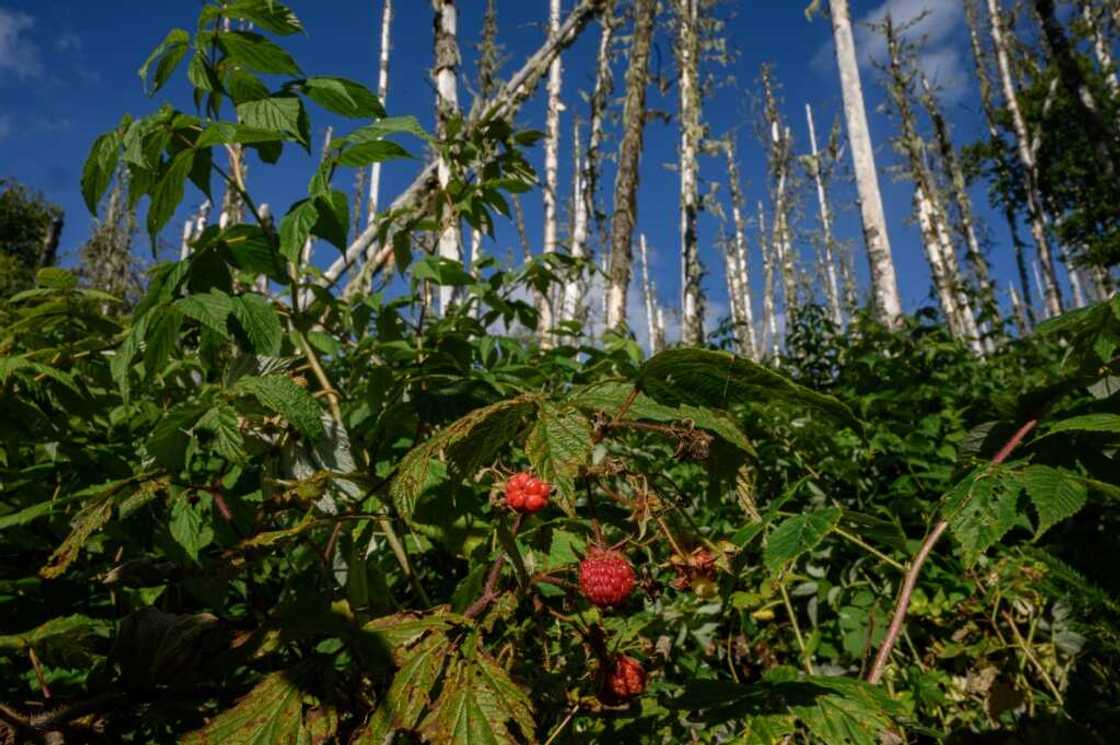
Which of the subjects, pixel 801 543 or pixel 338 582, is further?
pixel 338 582

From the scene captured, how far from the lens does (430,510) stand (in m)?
1.16

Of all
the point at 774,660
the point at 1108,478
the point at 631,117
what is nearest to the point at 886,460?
the point at 774,660

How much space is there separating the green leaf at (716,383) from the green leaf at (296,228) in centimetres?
68

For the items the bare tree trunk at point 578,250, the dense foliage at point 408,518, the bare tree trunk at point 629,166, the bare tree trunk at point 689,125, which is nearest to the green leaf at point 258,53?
the dense foliage at point 408,518

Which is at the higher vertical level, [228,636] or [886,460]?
[886,460]

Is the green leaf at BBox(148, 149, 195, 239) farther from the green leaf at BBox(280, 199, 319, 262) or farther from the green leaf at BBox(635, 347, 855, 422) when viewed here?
the green leaf at BBox(635, 347, 855, 422)

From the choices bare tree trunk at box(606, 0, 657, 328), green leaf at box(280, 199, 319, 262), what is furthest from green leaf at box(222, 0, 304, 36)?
bare tree trunk at box(606, 0, 657, 328)

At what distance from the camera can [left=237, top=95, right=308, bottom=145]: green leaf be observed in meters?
1.12

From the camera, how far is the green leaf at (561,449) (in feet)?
2.24

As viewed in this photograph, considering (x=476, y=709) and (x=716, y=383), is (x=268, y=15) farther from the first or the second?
(x=476, y=709)

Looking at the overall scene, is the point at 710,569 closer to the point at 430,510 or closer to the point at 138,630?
the point at 430,510

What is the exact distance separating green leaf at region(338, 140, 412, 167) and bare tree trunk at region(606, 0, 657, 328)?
5708 millimetres

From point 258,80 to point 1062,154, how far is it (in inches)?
1202

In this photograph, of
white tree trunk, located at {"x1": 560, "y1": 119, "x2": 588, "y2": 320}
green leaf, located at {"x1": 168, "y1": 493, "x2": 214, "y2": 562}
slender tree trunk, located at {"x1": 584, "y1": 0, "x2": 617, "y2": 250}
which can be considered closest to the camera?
green leaf, located at {"x1": 168, "y1": 493, "x2": 214, "y2": 562}
